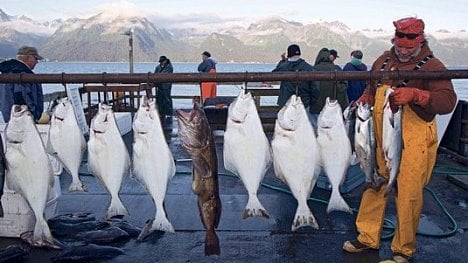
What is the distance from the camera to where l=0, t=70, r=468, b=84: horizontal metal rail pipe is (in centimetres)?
441

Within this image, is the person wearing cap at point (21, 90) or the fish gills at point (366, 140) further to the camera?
the person wearing cap at point (21, 90)

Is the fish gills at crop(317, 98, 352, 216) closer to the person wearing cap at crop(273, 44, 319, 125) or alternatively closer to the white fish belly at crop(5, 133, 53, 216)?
the white fish belly at crop(5, 133, 53, 216)

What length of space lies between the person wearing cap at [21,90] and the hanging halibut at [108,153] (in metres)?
1.53

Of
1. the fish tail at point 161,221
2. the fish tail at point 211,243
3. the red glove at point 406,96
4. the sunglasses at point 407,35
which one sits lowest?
the fish tail at point 211,243

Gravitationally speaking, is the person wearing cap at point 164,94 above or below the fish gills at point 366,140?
below

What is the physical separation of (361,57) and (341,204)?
278 inches

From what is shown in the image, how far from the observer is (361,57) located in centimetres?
1099

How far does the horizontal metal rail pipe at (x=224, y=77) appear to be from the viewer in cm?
441

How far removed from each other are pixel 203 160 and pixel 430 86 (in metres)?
2.13

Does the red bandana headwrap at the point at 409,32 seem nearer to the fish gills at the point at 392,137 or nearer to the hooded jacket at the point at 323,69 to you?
the fish gills at the point at 392,137

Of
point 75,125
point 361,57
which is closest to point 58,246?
point 75,125

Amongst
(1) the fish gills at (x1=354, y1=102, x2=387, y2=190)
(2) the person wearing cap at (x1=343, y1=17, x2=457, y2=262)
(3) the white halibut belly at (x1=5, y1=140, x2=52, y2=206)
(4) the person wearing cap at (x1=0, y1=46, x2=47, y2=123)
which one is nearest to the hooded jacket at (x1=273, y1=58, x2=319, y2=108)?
(2) the person wearing cap at (x1=343, y1=17, x2=457, y2=262)

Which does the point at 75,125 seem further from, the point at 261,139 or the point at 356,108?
the point at 356,108

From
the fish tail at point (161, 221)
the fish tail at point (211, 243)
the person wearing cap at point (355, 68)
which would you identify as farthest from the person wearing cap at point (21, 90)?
the person wearing cap at point (355, 68)
